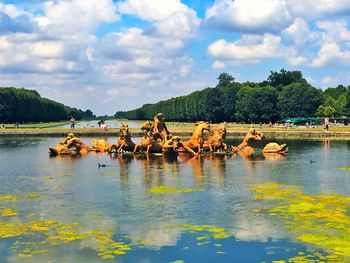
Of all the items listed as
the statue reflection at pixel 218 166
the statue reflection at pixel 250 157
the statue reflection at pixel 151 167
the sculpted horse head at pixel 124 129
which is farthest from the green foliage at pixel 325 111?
the statue reflection at pixel 151 167

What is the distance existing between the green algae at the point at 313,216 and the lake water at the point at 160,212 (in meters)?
0.10

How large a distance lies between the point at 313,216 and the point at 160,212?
628 cm

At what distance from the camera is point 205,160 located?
4609 centimetres

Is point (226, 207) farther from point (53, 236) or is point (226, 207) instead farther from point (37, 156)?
point (37, 156)

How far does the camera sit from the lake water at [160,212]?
55.9 feet

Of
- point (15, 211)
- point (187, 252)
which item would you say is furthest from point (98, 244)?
point (15, 211)

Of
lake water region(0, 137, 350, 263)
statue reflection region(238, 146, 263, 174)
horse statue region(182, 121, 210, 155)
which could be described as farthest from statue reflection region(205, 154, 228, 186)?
horse statue region(182, 121, 210, 155)

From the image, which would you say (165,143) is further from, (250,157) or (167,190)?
(167,190)

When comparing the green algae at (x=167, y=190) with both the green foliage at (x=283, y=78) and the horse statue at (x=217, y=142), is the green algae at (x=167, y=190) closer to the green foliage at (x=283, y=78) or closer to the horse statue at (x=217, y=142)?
the horse statue at (x=217, y=142)

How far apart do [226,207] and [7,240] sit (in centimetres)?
960

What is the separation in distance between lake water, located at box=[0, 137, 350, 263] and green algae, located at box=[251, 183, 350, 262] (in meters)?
0.10

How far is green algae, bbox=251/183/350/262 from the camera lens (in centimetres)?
1747

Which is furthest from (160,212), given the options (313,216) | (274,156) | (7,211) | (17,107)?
(17,107)

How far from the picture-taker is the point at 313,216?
21.9 meters
